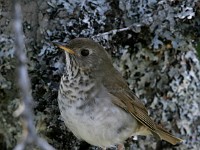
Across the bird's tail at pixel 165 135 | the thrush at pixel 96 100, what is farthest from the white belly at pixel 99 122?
the bird's tail at pixel 165 135

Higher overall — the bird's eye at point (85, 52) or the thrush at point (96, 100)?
the bird's eye at point (85, 52)

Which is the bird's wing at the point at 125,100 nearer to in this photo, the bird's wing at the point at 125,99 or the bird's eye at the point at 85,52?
the bird's wing at the point at 125,99

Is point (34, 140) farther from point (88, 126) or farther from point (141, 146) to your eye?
point (141, 146)

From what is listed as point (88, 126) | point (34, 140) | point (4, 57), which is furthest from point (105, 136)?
point (34, 140)

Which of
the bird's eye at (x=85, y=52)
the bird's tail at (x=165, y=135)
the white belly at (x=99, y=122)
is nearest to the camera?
the white belly at (x=99, y=122)

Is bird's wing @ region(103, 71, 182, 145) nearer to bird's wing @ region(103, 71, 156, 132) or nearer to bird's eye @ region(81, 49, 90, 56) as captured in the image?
bird's wing @ region(103, 71, 156, 132)

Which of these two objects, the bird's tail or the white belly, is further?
the bird's tail

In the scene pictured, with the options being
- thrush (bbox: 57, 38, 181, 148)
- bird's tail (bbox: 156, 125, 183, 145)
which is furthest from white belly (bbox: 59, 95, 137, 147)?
bird's tail (bbox: 156, 125, 183, 145)

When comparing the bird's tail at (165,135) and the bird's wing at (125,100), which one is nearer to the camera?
the bird's wing at (125,100)
